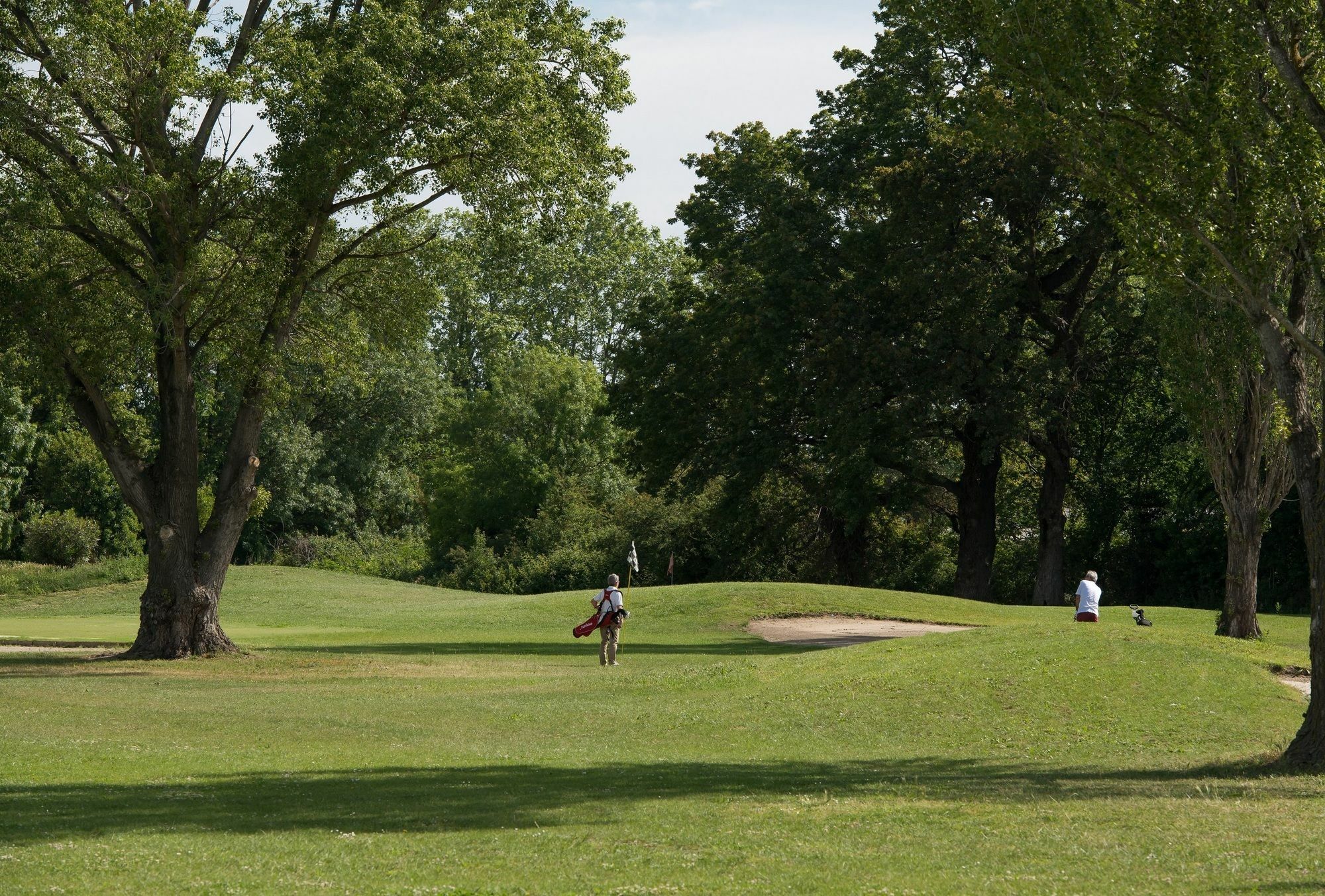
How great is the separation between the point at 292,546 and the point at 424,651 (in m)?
35.9

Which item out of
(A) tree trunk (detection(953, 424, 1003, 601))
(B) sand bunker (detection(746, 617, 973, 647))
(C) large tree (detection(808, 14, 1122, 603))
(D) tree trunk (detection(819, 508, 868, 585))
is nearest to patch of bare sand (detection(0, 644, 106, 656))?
(B) sand bunker (detection(746, 617, 973, 647))

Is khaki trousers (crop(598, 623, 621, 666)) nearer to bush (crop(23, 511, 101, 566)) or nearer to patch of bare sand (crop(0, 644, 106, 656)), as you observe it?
patch of bare sand (crop(0, 644, 106, 656))

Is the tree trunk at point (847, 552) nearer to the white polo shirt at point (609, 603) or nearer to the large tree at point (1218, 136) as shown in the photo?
the white polo shirt at point (609, 603)

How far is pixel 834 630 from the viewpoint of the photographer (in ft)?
111

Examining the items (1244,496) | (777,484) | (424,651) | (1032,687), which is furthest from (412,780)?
(777,484)

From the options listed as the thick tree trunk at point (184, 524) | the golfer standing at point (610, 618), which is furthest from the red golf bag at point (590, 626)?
the thick tree trunk at point (184, 524)

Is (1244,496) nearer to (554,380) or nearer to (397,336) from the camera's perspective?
(397,336)

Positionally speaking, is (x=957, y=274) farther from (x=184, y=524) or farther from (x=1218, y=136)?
(x=1218, y=136)

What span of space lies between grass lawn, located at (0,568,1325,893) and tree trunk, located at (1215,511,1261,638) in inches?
79.7

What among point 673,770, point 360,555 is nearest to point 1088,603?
point 673,770

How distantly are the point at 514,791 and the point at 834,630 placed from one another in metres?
23.1

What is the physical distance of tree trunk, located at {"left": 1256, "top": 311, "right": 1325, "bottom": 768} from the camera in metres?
13.5

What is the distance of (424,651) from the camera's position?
28344 millimetres

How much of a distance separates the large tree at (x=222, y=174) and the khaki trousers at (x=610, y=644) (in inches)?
282
